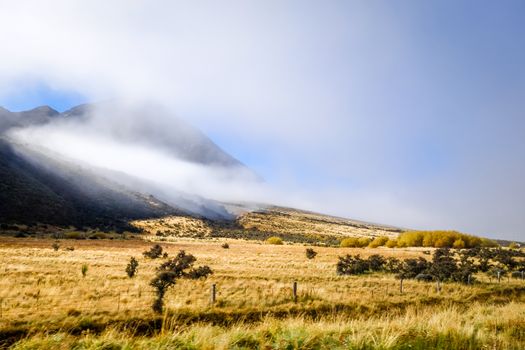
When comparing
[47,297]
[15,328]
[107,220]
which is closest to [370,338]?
[15,328]

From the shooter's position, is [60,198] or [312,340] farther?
[60,198]

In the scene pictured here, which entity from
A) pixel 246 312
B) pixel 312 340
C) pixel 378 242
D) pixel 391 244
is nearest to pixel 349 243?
pixel 378 242

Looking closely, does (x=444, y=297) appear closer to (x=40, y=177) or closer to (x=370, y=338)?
(x=370, y=338)

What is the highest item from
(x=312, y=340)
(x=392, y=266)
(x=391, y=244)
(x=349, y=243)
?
(x=312, y=340)

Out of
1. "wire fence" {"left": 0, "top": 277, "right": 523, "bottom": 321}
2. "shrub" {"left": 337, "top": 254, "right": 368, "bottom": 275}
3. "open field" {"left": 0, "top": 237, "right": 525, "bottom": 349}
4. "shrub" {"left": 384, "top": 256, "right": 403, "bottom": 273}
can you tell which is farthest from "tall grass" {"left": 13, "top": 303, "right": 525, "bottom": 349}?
"shrub" {"left": 384, "top": 256, "right": 403, "bottom": 273}

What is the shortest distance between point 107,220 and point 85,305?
11008cm

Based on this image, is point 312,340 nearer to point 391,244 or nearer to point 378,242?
point 378,242

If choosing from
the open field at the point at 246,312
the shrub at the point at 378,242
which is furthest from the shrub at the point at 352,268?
Answer: the shrub at the point at 378,242

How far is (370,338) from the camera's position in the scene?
617cm

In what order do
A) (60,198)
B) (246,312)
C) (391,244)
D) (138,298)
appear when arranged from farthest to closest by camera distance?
(60,198)
(391,244)
(138,298)
(246,312)

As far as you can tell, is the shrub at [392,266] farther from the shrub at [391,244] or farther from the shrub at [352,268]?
the shrub at [391,244]

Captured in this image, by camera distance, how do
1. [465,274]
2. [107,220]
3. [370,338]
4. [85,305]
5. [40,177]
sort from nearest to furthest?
[370,338], [85,305], [465,274], [107,220], [40,177]

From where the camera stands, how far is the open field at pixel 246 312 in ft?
21.0

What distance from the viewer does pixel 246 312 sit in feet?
54.1
